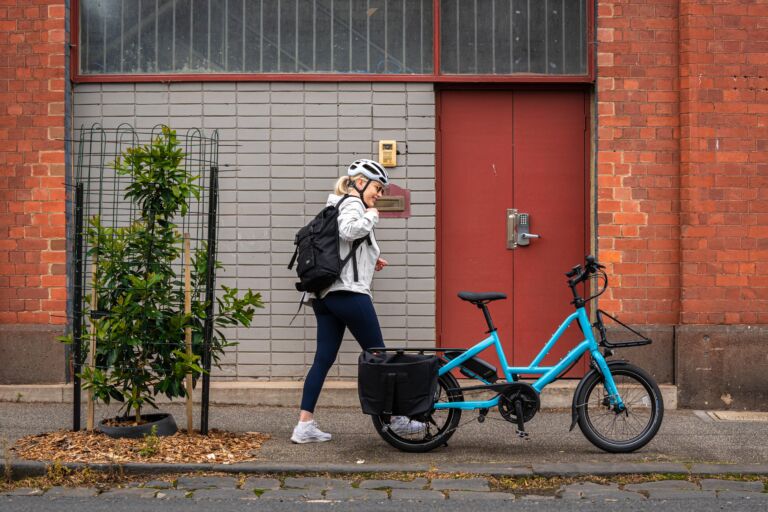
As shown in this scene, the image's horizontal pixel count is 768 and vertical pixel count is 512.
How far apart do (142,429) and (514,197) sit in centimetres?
370

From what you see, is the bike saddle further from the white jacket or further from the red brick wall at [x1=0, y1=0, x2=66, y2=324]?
the red brick wall at [x1=0, y1=0, x2=66, y2=324]

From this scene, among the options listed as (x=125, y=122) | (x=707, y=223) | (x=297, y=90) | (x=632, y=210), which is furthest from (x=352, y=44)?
(x=707, y=223)

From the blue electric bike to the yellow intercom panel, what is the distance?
2.17 metres

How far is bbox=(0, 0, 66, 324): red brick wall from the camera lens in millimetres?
8383

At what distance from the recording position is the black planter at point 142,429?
21.6ft

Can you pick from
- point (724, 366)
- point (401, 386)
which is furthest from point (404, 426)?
point (724, 366)

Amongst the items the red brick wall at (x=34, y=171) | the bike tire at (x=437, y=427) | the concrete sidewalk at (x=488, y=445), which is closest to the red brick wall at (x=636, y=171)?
the concrete sidewalk at (x=488, y=445)

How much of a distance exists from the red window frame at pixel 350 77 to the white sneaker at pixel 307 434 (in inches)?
121

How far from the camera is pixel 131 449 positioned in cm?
636

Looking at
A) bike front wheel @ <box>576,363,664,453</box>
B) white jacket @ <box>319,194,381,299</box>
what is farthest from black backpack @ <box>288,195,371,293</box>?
bike front wheel @ <box>576,363,664,453</box>

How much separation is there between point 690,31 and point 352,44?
2744mm

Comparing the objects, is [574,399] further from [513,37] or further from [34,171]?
[34,171]

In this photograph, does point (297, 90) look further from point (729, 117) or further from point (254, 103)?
point (729, 117)

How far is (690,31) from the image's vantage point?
823cm
